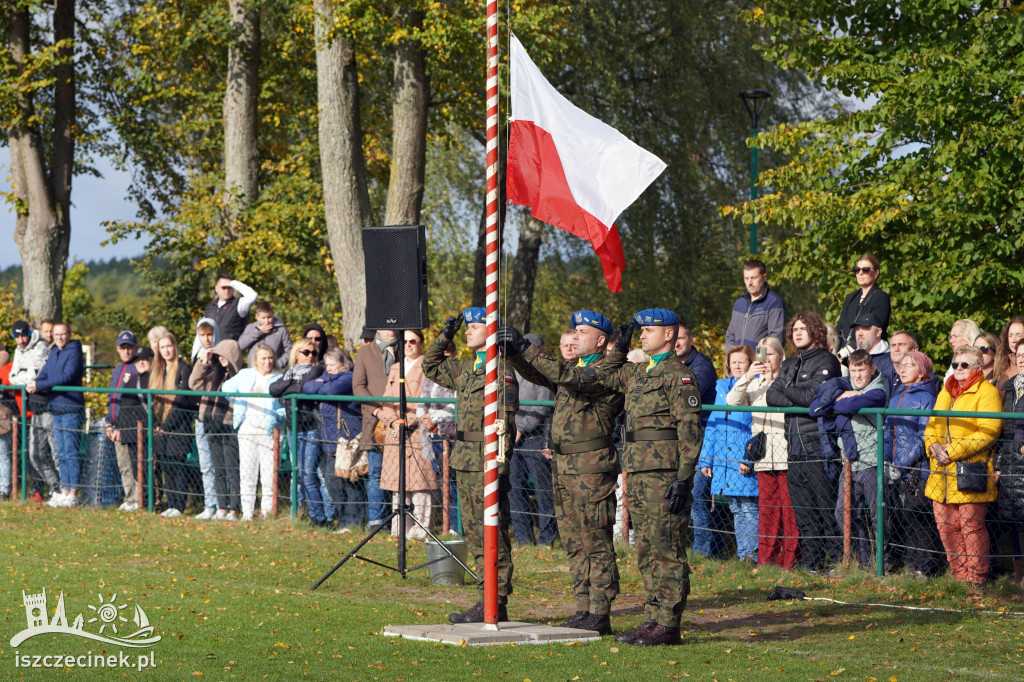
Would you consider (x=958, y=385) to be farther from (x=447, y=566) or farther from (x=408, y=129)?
(x=408, y=129)

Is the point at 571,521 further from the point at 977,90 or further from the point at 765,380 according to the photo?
the point at 977,90

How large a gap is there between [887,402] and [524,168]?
149 inches

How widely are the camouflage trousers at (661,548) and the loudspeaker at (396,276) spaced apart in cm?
260

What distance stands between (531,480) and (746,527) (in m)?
2.06

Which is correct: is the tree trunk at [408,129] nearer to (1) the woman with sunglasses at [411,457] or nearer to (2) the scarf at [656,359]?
(1) the woman with sunglasses at [411,457]

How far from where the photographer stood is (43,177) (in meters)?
21.7

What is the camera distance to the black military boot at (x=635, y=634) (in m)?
7.79

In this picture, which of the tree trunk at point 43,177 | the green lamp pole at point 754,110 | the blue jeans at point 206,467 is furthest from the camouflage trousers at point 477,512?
the tree trunk at point 43,177

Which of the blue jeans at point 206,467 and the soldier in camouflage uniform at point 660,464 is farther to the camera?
the blue jeans at point 206,467

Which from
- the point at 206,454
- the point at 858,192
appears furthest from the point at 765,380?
the point at 206,454

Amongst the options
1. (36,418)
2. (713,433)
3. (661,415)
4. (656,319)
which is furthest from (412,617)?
(36,418)

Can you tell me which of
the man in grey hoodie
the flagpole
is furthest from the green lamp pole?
the flagpole

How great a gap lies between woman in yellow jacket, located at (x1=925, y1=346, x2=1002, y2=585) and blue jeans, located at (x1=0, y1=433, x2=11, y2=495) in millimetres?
11035

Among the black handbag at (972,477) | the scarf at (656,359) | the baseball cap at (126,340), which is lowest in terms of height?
the black handbag at (972,477)
